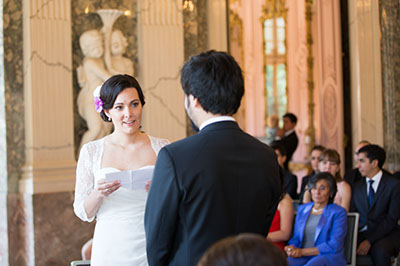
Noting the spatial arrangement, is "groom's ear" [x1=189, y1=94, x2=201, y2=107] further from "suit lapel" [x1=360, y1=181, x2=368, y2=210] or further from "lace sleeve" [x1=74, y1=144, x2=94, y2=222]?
"suit lapel" [x1=360, y1=181, x2=368, y2=210]

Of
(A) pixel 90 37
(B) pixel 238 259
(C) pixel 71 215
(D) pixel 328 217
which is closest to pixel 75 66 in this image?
(A) pixel 90 37

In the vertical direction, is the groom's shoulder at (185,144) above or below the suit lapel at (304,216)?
above

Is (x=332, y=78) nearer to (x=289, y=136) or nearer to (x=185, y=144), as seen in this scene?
(x=289, y=136)

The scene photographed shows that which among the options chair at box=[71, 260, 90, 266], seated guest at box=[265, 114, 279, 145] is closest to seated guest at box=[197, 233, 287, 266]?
chair at box=[71, 260, 90, 266]

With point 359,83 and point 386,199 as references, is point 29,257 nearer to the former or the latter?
point 386,199

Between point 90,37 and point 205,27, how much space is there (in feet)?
5.67

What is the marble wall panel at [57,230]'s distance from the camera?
645 centimetres

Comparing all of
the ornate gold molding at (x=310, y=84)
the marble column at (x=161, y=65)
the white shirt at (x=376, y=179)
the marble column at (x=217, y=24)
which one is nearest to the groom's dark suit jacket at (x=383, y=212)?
the white shirt at (x=376, y=179)

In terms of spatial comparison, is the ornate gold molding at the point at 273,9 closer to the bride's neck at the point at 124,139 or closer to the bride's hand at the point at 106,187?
the bride's neck at the point at 124,139

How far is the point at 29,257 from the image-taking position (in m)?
6.48

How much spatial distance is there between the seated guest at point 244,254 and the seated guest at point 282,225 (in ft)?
11.8

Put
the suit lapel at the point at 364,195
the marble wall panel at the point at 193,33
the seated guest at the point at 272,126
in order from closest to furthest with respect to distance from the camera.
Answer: the suit lapel at the point at 364,195 < the marble wall panel at the point at 193,33 < the seated guest at the point at 272,126

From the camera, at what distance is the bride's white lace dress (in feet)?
10.5

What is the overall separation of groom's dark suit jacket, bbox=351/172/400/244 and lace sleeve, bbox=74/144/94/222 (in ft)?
10.7
